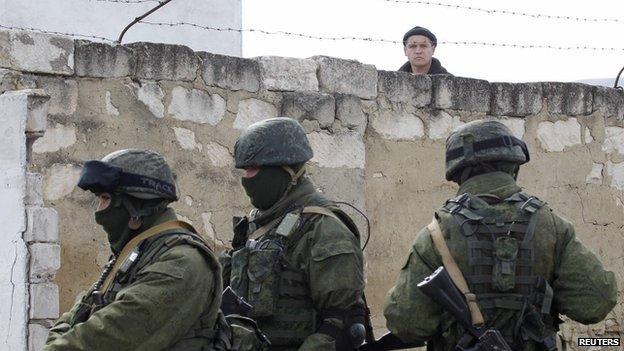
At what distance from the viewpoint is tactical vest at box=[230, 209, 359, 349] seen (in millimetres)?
5504

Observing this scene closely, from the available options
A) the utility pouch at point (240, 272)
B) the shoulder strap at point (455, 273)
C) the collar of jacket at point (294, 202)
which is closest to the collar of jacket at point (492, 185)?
the shoulder strap at point (455, 273)

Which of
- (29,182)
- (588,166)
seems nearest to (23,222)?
(29,182)

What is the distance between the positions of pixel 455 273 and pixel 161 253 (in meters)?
1.15

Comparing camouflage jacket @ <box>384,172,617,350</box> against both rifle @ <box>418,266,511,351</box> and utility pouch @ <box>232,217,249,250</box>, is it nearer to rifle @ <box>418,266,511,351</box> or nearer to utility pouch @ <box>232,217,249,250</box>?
rifle @ <box>418,266,511,351</box>

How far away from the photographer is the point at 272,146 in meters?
5.69

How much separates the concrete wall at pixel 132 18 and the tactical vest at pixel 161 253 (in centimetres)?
907

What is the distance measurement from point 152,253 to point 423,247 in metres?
1.12

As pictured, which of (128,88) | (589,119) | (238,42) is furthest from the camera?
(238,42)

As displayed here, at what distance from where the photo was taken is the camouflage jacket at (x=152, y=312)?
180 inches

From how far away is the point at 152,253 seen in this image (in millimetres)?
4750

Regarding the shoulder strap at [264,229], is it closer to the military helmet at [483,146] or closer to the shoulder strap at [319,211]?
the shoulder strap at [319,211]

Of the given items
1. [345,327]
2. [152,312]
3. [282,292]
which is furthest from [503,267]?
[152,312]

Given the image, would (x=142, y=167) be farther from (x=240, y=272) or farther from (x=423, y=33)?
(x=423, y=33)

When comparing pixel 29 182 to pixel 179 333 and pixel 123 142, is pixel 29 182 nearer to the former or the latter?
pixel 123 142
